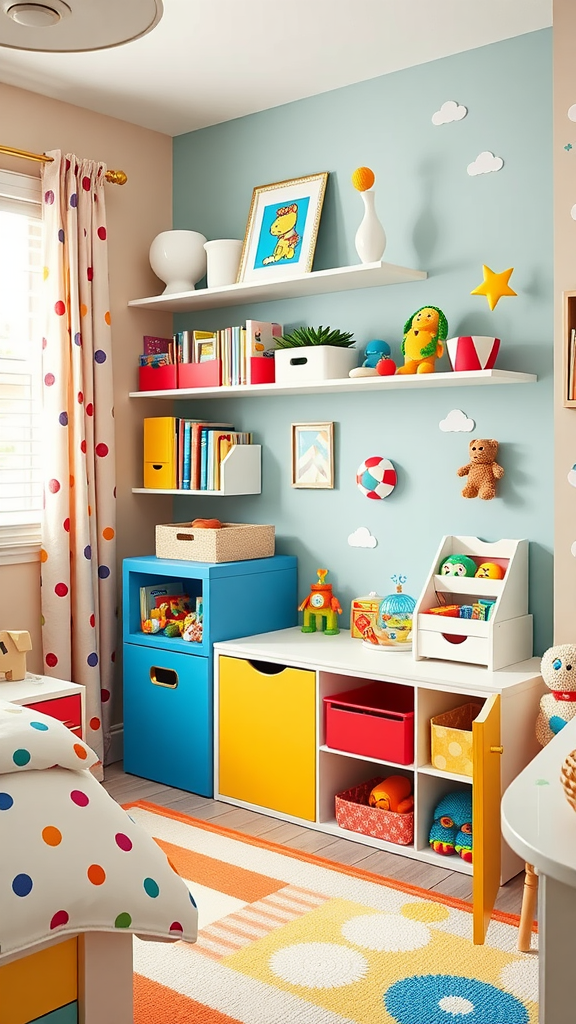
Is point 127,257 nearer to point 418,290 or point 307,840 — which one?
point 418,290

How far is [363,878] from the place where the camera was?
8.89 ft

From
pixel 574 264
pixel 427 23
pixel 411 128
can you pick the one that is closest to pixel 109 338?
pixel 411 128

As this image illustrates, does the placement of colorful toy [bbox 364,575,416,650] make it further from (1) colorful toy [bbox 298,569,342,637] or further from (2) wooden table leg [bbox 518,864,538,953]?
(2) wooden table leg [bbox 518,864,538,953]

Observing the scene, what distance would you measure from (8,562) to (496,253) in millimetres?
1971

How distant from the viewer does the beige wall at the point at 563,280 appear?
262 cm

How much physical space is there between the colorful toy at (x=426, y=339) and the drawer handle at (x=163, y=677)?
1389mm

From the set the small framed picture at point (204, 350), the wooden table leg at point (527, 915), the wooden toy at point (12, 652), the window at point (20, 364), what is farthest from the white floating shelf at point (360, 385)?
the wooden table leg at point (527, 915)

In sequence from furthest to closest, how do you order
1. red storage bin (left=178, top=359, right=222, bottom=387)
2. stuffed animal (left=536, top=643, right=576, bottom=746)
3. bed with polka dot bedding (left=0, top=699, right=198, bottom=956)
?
red storage bin (left=178, top=359, right=222, bottom=387), stuffed animal (left=536, top=643, right=576, bottom=746), bed with polka dot bedding (left=0, top=699, right=198, bottom=956)

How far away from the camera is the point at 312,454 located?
11.7 feet

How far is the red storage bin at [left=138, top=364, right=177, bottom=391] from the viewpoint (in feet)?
12.4

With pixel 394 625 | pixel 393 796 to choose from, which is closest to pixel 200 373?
pixel 394 625

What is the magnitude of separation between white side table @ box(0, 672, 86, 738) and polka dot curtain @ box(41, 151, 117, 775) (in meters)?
0.41

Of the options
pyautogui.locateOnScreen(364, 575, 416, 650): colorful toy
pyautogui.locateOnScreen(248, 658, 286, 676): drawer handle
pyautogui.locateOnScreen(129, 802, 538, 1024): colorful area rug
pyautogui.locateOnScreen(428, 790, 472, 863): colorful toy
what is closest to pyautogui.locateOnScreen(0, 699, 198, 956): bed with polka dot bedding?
pyautogui.locateOnScreen(129, 802, 538, 1024): colorful area rug

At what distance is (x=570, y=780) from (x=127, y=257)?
10.3ft
